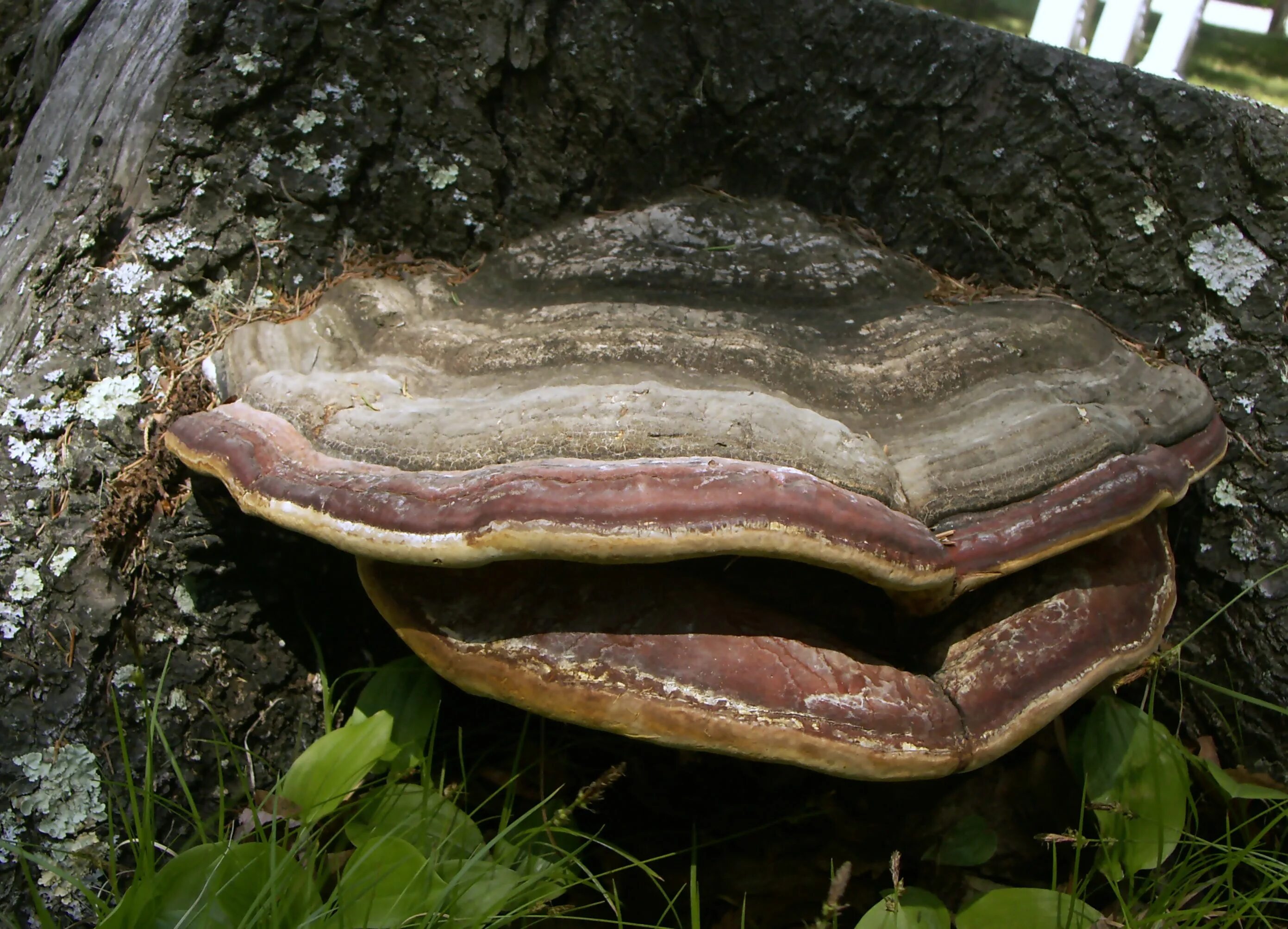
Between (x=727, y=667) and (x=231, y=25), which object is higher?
(x=231, y=25)

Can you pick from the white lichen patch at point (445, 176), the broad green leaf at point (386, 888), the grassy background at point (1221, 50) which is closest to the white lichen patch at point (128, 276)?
the white lichen patch at point (445, 176)

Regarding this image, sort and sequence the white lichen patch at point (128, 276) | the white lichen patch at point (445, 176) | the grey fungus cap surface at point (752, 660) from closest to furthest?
the grey fungus cap surface at point (752, 660) < the white lichen patch at point (128, 276) < the white lichen patch at point (445, 176)

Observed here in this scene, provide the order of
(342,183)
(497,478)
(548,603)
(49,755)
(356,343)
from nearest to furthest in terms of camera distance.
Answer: (497,478)
(548,603)
(49,755)
(356,343)
(342,183)

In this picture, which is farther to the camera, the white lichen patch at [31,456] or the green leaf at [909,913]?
the white lichen patch at [31,456]

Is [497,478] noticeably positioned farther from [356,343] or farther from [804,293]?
[804,293]

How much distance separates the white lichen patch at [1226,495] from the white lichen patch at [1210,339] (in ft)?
1.12

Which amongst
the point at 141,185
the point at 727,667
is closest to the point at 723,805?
the point at 727,667

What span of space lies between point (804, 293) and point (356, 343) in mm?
1119

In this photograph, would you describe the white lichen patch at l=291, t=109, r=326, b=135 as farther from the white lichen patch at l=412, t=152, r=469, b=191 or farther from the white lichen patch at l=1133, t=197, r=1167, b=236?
the white lichen patch at l=1133, t=197, r=1167, b=236

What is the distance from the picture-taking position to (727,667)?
5.10ft

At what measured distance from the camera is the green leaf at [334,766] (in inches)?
72.7


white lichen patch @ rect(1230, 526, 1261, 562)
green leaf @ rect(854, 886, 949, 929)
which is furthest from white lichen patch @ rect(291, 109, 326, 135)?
white lichen patch @ rect(1230, 526, 1261, 562)

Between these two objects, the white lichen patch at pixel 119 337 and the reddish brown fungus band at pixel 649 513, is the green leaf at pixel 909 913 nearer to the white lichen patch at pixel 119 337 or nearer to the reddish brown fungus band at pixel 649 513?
the reddish brown fungus band at pixel 649 513

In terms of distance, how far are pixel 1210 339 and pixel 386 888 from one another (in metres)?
2.37
